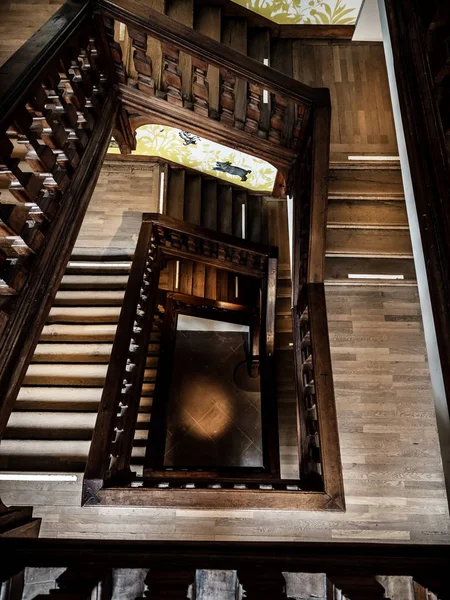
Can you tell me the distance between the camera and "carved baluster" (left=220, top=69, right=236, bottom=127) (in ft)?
8.65

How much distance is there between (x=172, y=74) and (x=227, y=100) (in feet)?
1.43

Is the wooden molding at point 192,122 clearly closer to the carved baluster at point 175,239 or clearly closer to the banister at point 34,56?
the banister at point 34,56

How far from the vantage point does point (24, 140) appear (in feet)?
5.83

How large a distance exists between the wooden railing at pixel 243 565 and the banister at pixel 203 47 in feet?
8.21

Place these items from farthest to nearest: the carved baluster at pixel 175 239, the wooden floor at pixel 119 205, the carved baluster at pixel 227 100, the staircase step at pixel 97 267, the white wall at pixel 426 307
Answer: the wooden floor at pixel 119 205, the staircase step at pixel 97 267, the carved baluster at pixel 175 239, the carved baluster at pixel 227 100, the white wall at pixel 426 307

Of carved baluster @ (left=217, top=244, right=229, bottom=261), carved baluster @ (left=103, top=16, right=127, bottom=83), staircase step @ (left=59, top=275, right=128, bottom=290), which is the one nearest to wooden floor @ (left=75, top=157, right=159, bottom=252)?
staircase step @ (left=59, top=275, right=128, bottom=290)

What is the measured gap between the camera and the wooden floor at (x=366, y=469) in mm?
2248

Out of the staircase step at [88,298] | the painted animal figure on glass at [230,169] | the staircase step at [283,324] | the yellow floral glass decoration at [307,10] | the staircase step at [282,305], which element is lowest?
the staircase step at [88,298]

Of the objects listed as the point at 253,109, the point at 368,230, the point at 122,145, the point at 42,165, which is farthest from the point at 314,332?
the point at 122,145

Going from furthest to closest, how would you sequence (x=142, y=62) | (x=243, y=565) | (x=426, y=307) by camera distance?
(x=142, y=62) → (x=426, y=307) → (x=243, y=565)

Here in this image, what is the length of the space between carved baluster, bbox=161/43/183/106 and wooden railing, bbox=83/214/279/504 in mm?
1105

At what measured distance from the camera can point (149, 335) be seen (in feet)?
11.8

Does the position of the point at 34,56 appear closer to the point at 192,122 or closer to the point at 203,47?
the point at 203,47

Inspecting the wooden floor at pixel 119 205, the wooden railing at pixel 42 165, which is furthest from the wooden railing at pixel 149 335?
the wooden floor at pixel 119 205
